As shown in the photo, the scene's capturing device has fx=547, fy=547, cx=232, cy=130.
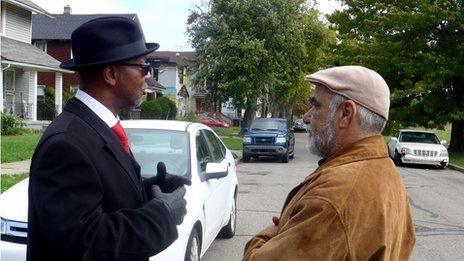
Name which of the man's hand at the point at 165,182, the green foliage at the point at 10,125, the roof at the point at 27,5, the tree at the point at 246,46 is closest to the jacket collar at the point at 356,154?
the man's hand at the point at 165,182

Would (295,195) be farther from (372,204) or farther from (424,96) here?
(424,96)

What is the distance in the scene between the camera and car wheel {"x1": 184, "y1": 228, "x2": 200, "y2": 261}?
490 cm

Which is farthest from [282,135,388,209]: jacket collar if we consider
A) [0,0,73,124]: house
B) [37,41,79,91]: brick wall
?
[37,41,79,91]: brick wall

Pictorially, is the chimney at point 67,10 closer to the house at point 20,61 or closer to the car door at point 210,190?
the house at point 20,61

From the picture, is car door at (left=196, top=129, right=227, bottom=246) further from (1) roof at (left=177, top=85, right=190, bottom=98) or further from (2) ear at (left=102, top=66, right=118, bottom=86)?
(1) roof at (left=177, top=85, right=190, bottom=98)

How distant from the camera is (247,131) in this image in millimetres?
21453

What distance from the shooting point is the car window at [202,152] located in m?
6.08

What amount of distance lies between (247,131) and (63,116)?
19299 mm

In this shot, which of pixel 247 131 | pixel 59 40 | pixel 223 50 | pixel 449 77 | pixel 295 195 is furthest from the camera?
pixel 59 40

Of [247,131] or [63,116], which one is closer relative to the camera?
[63,116]

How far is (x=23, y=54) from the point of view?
26125 millimetres

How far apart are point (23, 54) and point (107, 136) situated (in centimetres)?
2597

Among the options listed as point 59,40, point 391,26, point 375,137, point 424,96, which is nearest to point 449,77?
point 424,96

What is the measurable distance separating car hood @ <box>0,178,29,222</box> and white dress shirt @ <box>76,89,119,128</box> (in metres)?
2.65
